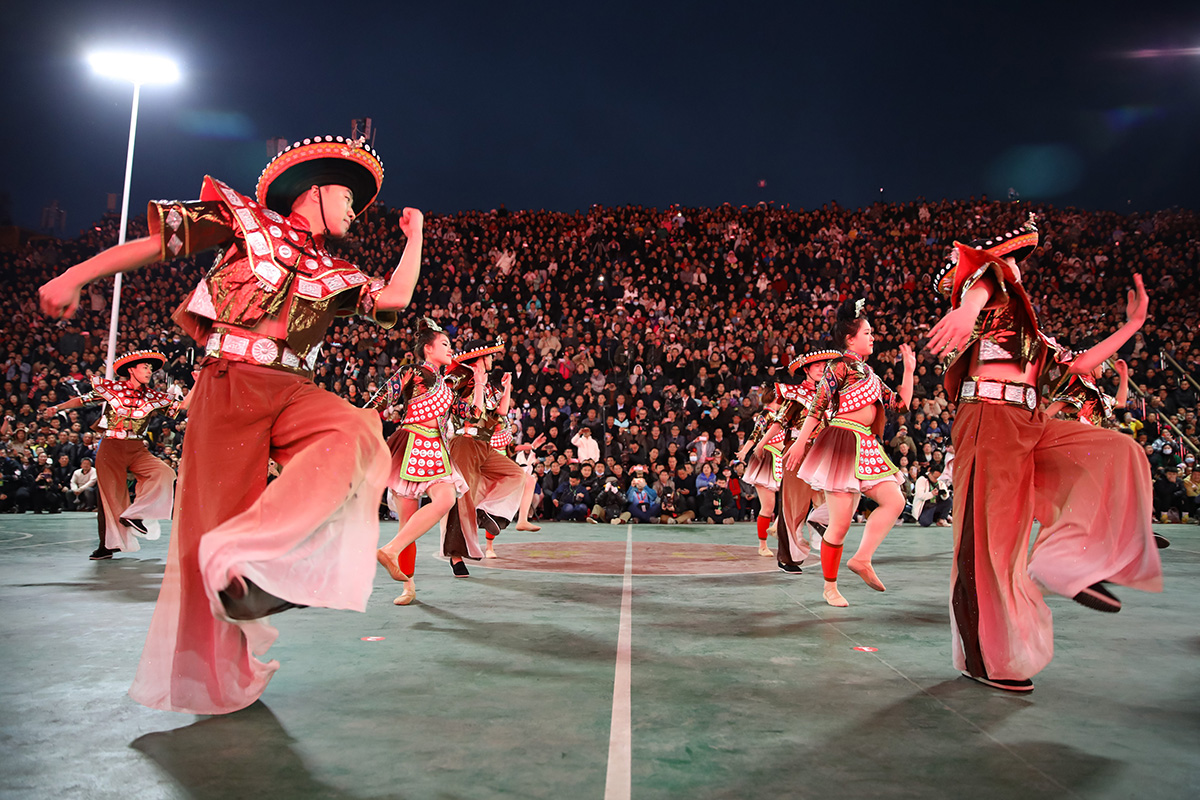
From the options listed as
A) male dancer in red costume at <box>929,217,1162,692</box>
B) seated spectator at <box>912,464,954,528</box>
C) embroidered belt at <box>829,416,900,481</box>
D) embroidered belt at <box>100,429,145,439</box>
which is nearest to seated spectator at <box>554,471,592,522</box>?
seated spectator at <box>912,464,954,528</box>

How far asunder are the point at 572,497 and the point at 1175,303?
14.6 meters

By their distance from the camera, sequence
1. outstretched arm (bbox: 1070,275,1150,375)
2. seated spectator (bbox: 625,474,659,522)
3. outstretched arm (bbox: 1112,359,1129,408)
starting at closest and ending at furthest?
outstretched arm (bbox: 1070,275,1150,375), outstretched arm (bbox: 1112,359,1129,408), seated spectator (bbox: 625,474,659,522)

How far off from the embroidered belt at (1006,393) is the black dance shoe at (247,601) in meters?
3.22

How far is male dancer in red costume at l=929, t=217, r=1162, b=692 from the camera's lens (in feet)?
11.7

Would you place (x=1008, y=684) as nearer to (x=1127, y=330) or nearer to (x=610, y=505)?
(x=1127, y=330)

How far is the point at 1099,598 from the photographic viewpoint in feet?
11.7

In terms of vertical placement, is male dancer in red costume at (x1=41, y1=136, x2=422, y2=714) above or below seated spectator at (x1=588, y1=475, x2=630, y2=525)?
above

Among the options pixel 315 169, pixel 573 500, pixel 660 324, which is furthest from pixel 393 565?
pixel 660 324

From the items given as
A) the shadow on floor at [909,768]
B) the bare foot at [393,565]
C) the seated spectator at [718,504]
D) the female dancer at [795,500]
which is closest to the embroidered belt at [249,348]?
the shadow on floor at [909,768]

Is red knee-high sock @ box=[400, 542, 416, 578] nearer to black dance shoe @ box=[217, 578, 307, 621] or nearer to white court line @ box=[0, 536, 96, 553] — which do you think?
black dance shoe @ box=[217, 578, 307, 621]

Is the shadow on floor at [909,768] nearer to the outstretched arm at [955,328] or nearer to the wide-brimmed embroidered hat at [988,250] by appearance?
the outstretched arm at [955,328]

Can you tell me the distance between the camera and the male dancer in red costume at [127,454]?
8.93m

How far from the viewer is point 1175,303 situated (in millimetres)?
18641

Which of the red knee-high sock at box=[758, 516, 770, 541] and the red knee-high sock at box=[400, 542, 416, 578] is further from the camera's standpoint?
the red knee-high sock at box=[758, 516, 770, 541]
